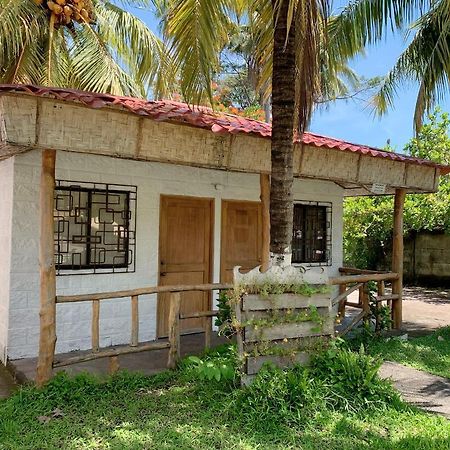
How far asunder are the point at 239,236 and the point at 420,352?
3109 millimetres

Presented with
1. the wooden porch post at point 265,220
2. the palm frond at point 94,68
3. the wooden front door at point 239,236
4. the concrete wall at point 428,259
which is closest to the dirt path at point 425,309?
the concrete wall at point 428,259

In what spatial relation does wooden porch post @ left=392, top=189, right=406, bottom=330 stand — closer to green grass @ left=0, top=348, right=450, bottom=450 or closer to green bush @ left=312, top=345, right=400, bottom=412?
green bush @ left=312, top=345, right=400, bottom=412

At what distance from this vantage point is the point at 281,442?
338 cm

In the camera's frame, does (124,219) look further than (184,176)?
No

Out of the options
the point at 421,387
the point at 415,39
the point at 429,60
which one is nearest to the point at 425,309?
the point at 429,60

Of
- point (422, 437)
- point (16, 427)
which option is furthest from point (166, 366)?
point (422, 437)

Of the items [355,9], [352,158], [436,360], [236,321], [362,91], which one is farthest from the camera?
[362,91]

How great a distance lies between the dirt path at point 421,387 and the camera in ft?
14.1

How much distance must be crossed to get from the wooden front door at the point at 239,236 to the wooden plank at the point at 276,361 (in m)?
2.85

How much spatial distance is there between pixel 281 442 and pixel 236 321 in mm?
1064

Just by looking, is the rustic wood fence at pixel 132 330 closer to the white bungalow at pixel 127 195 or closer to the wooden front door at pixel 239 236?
the white bungalow at pixel 127 195

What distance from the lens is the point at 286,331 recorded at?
4.23 metres

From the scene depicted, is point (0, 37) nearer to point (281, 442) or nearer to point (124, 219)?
point (124, 219)

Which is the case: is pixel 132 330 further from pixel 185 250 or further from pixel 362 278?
pixel 362 278
